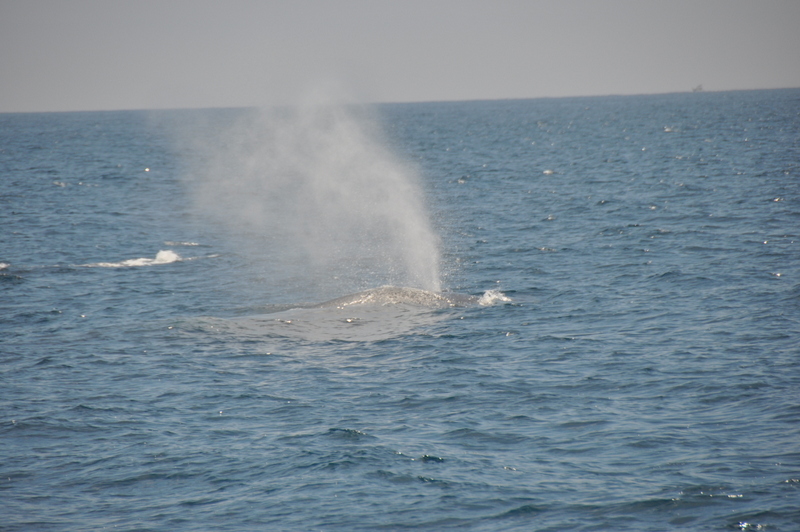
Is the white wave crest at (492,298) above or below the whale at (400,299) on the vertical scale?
below

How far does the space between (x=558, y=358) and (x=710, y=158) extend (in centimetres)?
6046

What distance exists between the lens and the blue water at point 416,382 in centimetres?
1459

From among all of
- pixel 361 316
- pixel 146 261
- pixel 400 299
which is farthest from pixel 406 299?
pixel 146 261

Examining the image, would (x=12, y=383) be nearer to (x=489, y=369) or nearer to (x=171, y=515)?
(x=171, y=515)

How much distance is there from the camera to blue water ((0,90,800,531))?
14586 millimetres

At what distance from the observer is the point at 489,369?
2173 centimetres

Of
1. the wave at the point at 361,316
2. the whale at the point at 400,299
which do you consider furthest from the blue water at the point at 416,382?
the whale at the point at 400,299

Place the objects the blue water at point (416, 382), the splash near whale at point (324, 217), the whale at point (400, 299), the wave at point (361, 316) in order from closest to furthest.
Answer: the blue water at point (416, 382) → the wave at point (361, 316) → the whale at point (400, 299) → the splash near whale at point (324, 217)

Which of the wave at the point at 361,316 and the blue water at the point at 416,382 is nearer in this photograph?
the blue water at the point at 416,382

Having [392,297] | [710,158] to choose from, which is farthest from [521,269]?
[710,158]

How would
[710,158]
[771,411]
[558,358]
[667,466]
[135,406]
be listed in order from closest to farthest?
[667,466] < [771,411] < [135,406] < [558,358] < [710,158]

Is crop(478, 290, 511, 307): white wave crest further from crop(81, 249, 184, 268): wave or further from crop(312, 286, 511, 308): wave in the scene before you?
crop(81, 249, 184, 268): wave

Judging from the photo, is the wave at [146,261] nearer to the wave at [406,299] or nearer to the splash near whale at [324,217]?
the splash near whale at [324,217]

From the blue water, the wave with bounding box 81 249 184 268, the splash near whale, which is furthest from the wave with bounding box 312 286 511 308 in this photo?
the wave with bounding box 81 249 184 268
